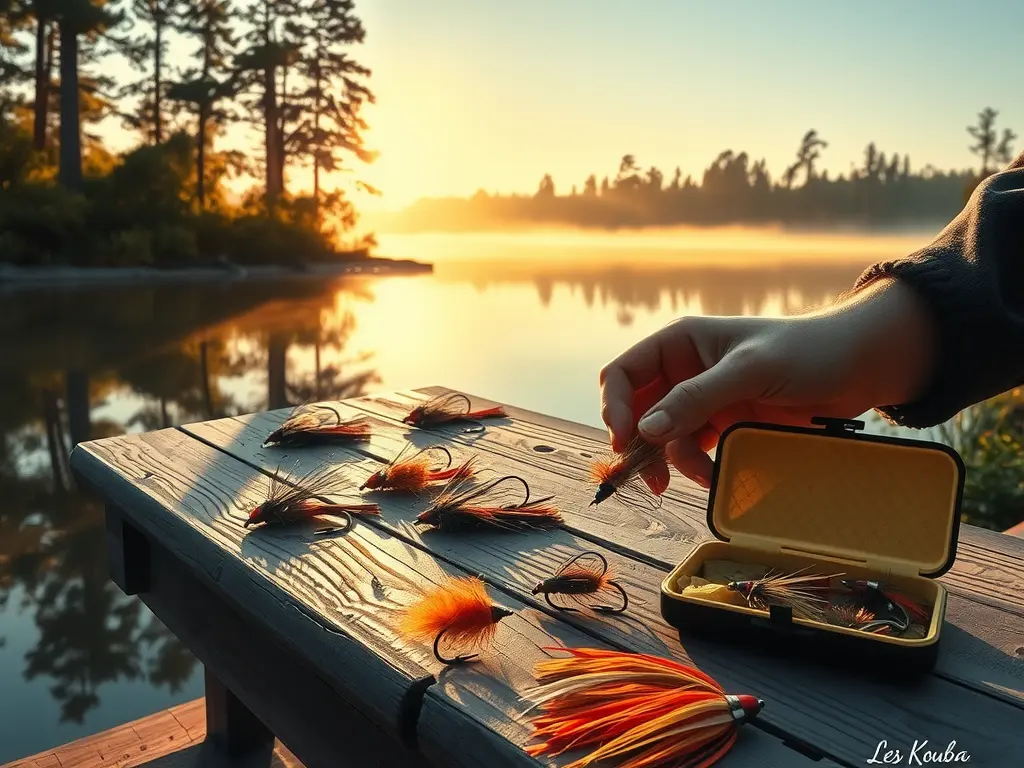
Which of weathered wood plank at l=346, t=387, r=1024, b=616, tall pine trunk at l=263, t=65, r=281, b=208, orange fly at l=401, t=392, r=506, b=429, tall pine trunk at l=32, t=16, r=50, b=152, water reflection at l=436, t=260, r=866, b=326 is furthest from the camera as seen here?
tall pine trunk at l=263, t=65, r=281, b=208

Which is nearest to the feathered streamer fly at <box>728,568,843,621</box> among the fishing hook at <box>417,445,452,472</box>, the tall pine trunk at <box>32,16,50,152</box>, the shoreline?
the fishing hook at <box>417,445,452,472</box>

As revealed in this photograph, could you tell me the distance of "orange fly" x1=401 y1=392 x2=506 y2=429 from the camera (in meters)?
2.05

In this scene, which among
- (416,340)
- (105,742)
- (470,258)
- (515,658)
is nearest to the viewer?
(515,658)

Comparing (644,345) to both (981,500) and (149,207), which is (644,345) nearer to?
(981,500)

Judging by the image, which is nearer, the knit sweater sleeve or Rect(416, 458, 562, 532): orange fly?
the knit sweater sleeve

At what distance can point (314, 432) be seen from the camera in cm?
189

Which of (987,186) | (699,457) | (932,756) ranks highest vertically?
(987,186)

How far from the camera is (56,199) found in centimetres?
1611

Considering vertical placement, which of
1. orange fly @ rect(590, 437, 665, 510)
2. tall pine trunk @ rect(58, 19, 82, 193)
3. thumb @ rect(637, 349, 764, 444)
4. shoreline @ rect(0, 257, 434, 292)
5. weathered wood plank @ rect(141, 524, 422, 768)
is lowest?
weathered wood plank @ rect(141, 524, 422, 768)

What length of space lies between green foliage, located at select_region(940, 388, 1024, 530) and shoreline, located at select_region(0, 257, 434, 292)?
1322 cm

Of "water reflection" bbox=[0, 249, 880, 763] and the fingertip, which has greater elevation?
the fingertip

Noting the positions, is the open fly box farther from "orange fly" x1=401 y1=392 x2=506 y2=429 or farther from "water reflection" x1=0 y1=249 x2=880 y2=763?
"orange fly" x1=401 y1=392 x2=506 y2=429

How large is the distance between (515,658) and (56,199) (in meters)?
17.6

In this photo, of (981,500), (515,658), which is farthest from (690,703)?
(981,500)
